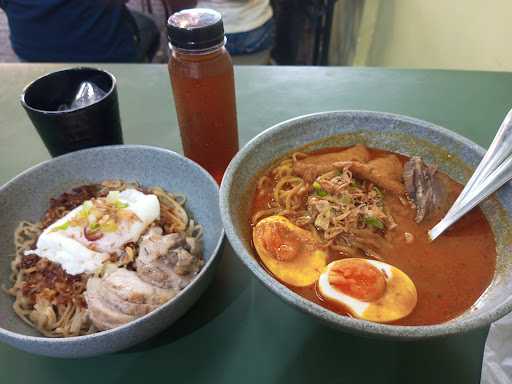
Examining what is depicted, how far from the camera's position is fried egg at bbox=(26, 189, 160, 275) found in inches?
43.1

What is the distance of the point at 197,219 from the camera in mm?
1255

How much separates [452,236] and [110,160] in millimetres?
979

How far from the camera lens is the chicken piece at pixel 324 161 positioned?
1154 mm

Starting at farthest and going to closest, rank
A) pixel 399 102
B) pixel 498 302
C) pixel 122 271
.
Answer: pixel 399 102
pixel 122 271
pixel 498 302

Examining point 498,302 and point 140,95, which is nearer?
point 498,302

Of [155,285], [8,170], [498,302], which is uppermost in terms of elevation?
[498,302]

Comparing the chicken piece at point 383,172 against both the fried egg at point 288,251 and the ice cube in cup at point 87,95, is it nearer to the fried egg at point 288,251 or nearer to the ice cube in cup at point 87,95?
the fried egg at point 288,251

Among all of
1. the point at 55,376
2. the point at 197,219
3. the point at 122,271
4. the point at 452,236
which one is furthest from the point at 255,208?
the point at 55,376

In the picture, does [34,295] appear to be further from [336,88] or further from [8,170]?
[336,88]

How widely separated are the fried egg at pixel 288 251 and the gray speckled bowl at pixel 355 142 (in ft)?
0.14

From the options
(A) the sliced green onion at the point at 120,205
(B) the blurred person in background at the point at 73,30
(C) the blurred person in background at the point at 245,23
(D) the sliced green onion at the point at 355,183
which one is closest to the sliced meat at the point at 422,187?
(D) the sliced green onion at the point at 355,183

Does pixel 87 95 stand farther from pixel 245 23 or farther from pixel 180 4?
pixel 180 4

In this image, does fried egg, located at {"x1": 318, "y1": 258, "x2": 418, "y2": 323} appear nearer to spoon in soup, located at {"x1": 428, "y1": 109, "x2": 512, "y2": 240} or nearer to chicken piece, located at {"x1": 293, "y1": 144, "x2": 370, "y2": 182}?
spoon in soup, located at {"x1": 428, "y1": 109, "x2": 512, "y2": 240}

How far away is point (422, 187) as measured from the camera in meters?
1.07
